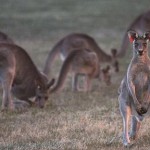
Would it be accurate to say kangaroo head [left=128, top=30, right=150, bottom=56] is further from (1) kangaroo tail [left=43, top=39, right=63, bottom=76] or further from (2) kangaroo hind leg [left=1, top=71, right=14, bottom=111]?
(1) kangaroo tail [left=43, top=39, right=63, bottom=76]

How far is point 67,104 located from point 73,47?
3.14 meters

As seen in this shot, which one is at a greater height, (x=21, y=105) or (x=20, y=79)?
(x=20, y=79)

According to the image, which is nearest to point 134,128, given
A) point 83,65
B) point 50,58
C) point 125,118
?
point 125,118

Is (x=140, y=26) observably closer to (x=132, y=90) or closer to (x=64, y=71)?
(x=64, y=71)

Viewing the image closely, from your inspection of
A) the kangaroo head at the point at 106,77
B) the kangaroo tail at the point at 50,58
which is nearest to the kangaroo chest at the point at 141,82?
the kangaroo head at the point at 106,77

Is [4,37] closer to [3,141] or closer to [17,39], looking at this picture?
[3,141]

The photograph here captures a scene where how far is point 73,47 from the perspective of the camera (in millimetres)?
12961

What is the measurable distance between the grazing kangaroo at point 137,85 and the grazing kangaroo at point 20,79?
9.64 feet

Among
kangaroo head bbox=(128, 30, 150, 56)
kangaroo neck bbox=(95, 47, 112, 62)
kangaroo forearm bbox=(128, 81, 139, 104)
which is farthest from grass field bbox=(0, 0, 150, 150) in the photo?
kangaroo head bbox=(128, 30, 150, 56)

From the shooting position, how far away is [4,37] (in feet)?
37.4

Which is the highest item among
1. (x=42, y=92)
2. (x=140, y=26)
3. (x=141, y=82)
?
(x=140, y=26)

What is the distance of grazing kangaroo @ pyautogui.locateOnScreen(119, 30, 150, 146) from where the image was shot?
6.55 m

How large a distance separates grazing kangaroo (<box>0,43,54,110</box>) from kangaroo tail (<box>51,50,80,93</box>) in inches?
24.1

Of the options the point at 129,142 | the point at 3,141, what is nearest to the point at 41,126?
the point at 3,141
